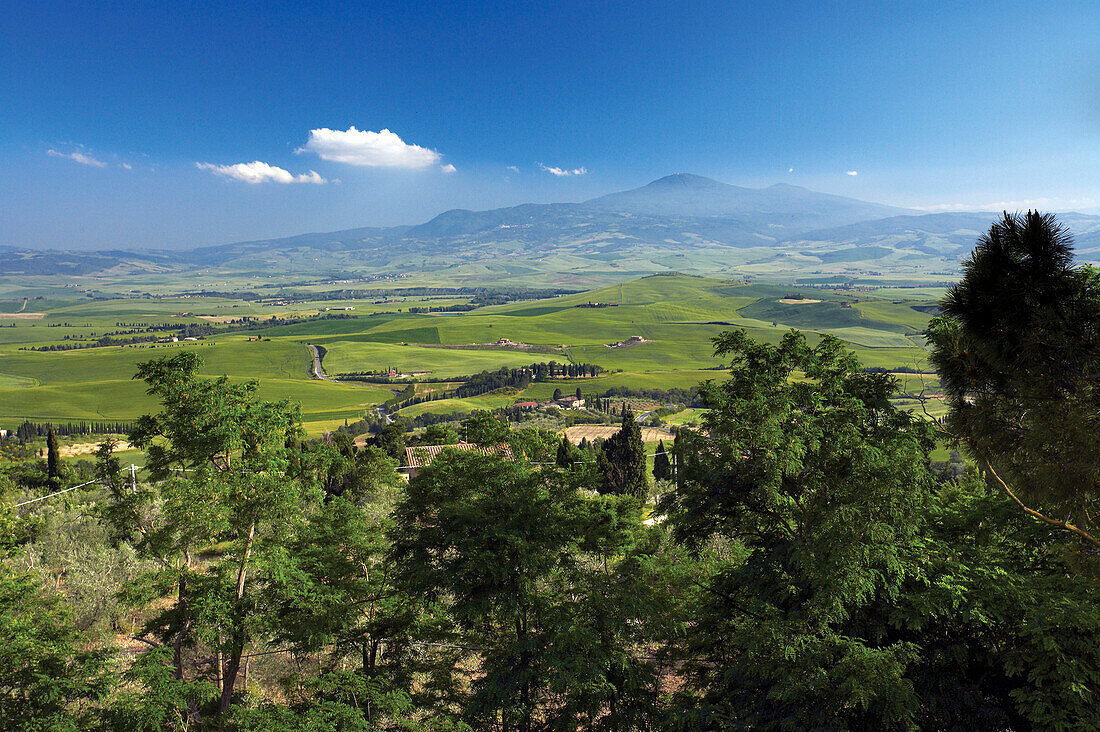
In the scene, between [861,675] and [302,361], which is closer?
[861,675]

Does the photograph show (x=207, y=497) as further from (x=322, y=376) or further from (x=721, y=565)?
(x=322, y=376)

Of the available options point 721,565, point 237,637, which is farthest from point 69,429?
point 721,565

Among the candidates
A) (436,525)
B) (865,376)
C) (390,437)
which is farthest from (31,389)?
(865,376)

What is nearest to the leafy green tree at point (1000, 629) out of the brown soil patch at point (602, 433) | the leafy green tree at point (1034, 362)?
the leafy green tree at point (1034, 362)

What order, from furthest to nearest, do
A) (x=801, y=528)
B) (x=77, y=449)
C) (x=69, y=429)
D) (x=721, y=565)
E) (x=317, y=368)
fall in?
(x=317, y=368), (x=69, y=429), (x=77, y=449), (x=721, y=565), (x=801, y=528)

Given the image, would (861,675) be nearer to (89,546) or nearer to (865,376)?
(865,376)

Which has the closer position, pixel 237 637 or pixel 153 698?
pixel 153 698

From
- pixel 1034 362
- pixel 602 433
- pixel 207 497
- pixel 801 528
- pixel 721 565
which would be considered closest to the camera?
pixel 1034 362

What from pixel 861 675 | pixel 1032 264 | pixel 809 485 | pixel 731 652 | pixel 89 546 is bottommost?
pixel 89 546

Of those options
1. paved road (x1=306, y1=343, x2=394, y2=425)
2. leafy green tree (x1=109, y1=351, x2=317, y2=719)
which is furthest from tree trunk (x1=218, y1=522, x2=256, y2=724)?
paved road (x1=306, y1=343, x2=394, y2=425)
